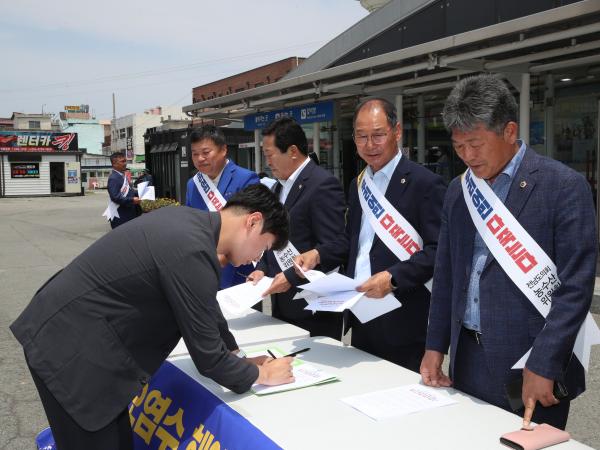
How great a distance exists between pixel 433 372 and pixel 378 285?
40 cm

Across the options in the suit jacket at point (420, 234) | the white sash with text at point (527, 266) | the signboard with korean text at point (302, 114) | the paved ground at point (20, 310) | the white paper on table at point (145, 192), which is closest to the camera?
the white sash with text at point (527, 266)

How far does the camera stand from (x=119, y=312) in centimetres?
163

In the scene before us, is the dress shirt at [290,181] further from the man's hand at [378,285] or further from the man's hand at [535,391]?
the man's hand at [535,391]

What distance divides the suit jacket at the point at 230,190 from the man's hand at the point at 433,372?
1753 millimetres

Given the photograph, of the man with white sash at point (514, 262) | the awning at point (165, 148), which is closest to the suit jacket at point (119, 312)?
the man with white sash at point (514, 262)

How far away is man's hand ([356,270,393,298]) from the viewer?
7.22ft

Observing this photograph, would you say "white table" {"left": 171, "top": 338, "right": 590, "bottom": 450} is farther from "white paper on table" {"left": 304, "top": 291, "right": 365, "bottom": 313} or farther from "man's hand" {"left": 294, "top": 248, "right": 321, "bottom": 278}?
"man's hand" {"left": 294, "top": 248, "right": 321, "bottom": 278}

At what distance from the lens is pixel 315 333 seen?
2.90 metres

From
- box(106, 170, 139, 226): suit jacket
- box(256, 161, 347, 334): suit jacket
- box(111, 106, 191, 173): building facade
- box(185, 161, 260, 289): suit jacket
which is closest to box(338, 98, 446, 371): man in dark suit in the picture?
box(256, 161, 347, 334): suit jacket

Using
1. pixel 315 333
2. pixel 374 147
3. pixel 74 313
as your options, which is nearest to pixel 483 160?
pixel 374 147

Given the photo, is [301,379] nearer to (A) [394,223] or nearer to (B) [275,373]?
(B) [275,373]

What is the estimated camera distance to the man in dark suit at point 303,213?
8.96ft

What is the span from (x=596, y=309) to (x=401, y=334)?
4.15 m

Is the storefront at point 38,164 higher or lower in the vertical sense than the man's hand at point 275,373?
higher
